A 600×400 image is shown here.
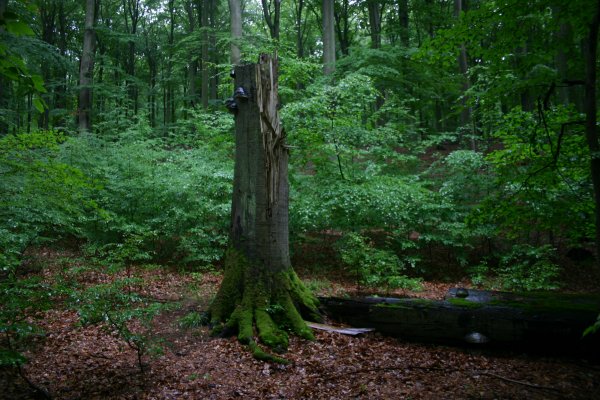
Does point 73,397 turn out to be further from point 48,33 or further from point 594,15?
point 48,33

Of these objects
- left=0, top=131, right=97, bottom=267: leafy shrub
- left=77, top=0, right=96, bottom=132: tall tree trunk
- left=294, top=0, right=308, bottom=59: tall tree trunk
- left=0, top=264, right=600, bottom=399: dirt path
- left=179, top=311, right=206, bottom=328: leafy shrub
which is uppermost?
left=294, top=0, right=308, bottom=59: tall tree trunk

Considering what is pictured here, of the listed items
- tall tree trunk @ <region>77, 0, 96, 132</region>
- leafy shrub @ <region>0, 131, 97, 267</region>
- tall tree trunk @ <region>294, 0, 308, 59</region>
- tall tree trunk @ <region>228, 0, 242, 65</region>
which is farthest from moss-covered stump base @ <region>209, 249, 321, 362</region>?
tall tree trunk @ <region>294, 0, 308, 59</region>

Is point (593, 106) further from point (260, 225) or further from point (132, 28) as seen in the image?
point (132, 28)

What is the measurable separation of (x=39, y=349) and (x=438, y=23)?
20.4m

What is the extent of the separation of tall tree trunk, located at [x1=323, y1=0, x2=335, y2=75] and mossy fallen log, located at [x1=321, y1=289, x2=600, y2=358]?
10.7 m

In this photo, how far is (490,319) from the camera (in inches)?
193

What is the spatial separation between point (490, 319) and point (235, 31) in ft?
45.7

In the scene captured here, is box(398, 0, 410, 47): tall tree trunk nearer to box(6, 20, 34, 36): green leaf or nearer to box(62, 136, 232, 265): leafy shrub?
box(62, 136, 232, 265): leafy shrub

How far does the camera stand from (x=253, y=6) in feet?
102

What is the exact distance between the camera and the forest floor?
4047mm

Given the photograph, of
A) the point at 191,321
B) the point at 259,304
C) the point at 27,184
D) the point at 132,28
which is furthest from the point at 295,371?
the point at 132,28

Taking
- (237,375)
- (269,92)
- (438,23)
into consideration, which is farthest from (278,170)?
(438,23)

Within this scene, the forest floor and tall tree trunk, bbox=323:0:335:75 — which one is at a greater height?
tall tree trunk, bbox=323:0:335:75

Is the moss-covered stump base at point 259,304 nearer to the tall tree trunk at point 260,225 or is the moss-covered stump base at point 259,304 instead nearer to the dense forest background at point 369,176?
the tall tree trunk at point 260,225
